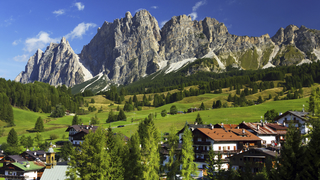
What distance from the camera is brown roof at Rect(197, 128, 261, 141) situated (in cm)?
6644

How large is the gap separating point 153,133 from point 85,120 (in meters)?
131

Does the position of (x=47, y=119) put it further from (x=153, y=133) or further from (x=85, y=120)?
(x=153, y=133)

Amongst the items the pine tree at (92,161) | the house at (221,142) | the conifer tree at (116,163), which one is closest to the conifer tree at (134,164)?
the conifer tree at (116,163)

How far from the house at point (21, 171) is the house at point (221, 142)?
43.0 m

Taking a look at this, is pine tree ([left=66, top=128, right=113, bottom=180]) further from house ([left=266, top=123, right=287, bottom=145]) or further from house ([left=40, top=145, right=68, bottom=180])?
house ([left=266, top=123, right=287, bottom=145])

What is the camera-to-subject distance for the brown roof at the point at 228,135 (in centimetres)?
6644

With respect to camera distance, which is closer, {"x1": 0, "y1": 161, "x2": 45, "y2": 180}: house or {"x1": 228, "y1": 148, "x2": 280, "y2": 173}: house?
{"x1": 228, "y1": 148, "x2": 280, "y2": 173}: house

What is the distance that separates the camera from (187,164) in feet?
152

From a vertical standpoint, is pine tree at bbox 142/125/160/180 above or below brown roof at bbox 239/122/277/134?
below

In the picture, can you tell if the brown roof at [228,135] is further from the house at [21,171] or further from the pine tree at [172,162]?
the house at [21,171]

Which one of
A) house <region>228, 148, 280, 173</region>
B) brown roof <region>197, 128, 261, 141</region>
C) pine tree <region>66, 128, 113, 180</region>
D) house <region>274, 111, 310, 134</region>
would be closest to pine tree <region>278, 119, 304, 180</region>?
house <region>228, 148, 280, 173</region>

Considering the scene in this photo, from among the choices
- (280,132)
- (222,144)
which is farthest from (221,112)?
(222,144)

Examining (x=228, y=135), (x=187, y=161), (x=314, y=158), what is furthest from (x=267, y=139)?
(x=314, y=158)

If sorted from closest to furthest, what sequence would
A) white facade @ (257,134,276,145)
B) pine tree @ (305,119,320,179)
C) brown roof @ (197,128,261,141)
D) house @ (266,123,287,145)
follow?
1. pine tree @ (305,119,320,179)
2. brown roof @ (197,128,261,141)
3. white facade @ (257,134,276,145)
4. house @ (266,123,287,145)
